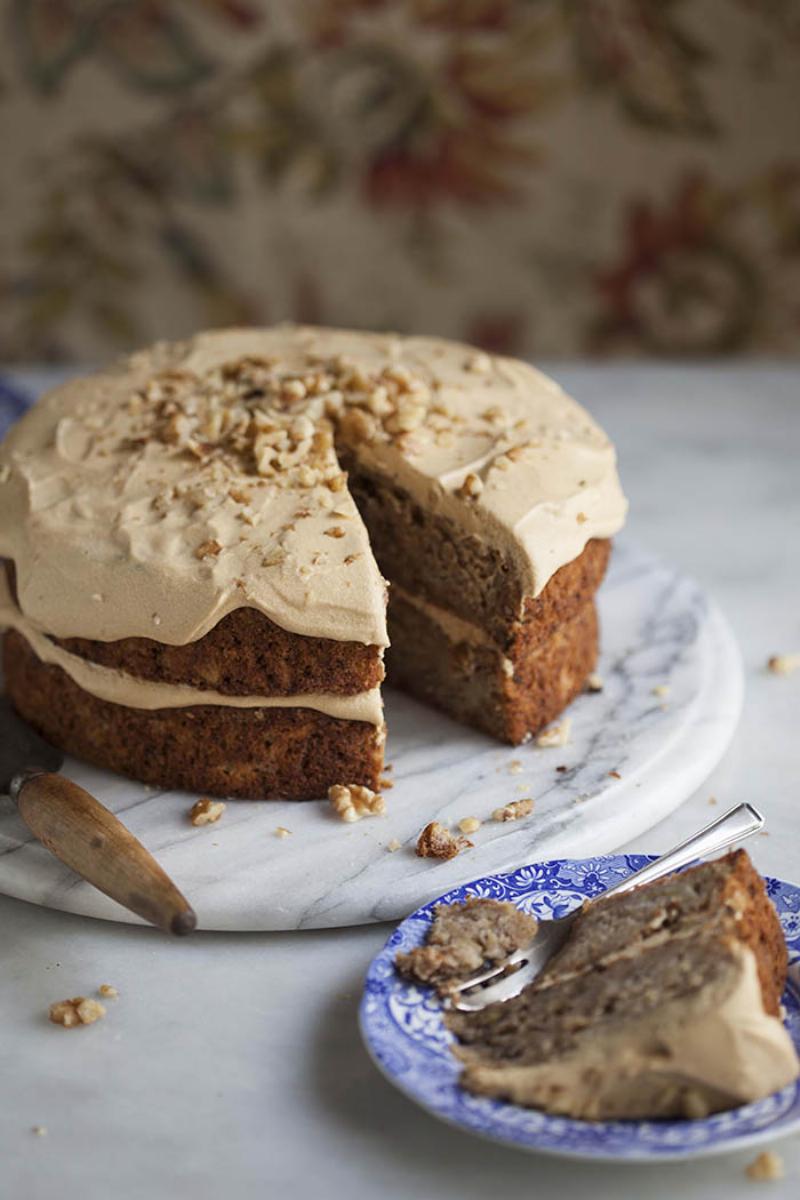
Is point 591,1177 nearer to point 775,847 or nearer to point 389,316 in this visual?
point 775,847

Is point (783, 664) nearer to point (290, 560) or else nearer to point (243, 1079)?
point (290, 560)

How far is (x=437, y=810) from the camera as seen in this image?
2.95 meters

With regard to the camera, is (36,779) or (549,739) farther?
(549,739)

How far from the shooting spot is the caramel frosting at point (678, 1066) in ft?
6.70

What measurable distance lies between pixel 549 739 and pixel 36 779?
1065mm

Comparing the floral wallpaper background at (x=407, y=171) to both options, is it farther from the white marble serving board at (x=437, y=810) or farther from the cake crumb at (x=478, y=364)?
the white marble serving board at (x=437, y=810)

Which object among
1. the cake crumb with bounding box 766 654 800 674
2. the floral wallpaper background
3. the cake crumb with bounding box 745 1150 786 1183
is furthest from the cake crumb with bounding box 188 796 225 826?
the floral wallpaper background

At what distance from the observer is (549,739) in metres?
3.18

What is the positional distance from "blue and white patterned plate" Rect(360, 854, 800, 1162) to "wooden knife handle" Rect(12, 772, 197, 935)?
0.35m

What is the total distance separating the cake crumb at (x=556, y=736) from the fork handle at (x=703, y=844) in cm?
56

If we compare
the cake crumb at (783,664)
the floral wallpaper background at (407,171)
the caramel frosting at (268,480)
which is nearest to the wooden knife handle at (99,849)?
the caramel frosting at (268,480)

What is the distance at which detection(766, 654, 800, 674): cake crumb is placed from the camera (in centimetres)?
352

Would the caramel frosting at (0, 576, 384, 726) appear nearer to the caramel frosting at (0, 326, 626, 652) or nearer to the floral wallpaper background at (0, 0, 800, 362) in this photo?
the caramel frosting at (0, 326, 626, 652)

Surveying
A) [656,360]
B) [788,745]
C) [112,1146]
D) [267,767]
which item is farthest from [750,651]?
[656,360]
